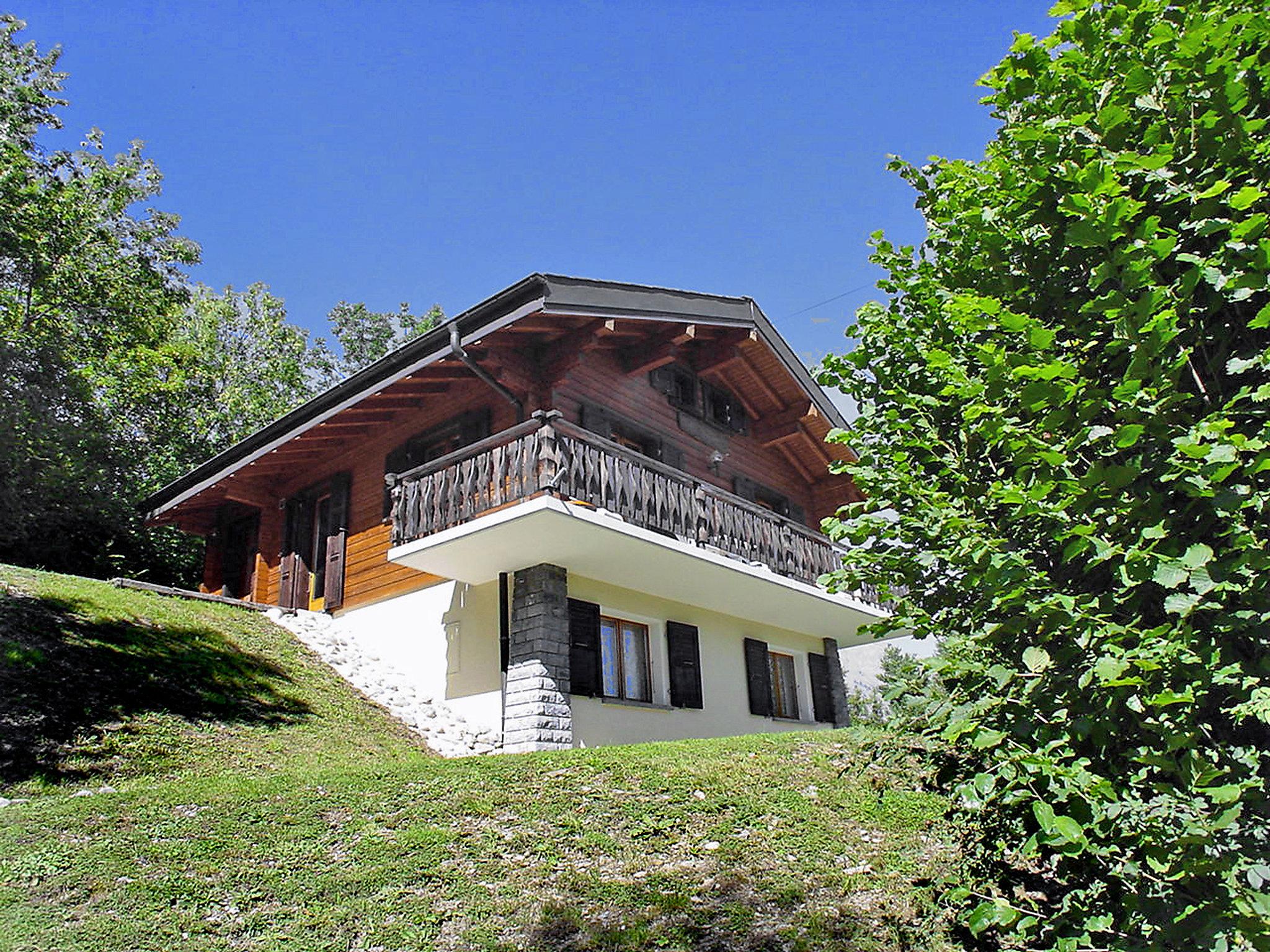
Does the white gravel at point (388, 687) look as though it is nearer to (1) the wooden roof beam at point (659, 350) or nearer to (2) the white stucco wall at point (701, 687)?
(2) the white stucco wall at point (701, 687)

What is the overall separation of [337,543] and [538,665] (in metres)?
5.60

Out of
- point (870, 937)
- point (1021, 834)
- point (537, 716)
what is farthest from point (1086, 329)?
point (537, 716)

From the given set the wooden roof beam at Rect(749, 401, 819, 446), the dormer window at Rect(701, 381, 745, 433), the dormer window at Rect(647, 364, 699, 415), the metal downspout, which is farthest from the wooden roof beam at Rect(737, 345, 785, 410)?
the metal downspout

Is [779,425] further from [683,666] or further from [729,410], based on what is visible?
[683,666]

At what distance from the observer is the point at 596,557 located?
38.4 ft

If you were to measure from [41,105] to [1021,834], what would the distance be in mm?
28232

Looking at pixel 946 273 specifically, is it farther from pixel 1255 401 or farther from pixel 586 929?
pixel 586 929

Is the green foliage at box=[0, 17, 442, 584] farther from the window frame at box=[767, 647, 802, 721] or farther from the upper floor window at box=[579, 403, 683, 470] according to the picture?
the window frame at box=[767, 647, 802, 721]

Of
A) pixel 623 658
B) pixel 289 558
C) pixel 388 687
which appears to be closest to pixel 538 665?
pixel 623 658

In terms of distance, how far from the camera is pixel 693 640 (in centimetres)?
1408

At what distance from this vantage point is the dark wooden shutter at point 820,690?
56.2ft

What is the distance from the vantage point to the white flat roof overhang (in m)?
10.6

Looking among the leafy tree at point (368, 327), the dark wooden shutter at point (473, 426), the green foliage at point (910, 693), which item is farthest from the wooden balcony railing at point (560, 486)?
the leafy tree at point (368, 327)

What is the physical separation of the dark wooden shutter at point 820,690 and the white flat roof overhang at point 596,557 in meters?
2.93
